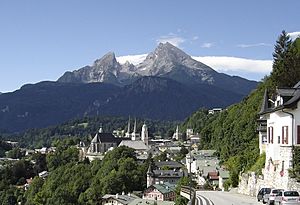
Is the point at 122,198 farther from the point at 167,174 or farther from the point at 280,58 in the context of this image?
the point at 280,58

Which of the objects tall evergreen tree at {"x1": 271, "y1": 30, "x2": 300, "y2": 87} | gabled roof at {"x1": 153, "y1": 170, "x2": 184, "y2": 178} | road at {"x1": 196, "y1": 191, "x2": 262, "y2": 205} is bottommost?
gabled roof at {"x1": 153, "y1": 170, "x2": 184, "y2": 178}

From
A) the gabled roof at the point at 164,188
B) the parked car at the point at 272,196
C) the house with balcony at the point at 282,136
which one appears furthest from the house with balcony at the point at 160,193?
the parked car at the point at 272,196

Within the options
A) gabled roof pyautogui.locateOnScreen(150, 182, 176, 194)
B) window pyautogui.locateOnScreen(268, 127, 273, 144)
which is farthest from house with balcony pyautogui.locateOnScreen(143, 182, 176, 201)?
window pyautogui.locateOnScreen(268, 127, 273, 144)

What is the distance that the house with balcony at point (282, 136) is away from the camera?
36.7 metres

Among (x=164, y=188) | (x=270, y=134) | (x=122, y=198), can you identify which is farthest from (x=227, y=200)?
(x=164, y=188)

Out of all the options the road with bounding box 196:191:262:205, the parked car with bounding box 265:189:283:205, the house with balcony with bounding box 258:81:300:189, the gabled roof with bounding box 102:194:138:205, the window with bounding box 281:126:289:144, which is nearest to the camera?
the parked car with bounding box 265:189:283:205

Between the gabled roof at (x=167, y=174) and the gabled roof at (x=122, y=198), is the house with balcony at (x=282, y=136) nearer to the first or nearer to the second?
the gabled roof at (x=122, y=198)

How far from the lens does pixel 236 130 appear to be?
98.1m

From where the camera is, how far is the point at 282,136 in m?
39.6

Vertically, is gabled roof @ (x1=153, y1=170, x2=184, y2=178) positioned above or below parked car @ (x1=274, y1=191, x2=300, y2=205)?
below

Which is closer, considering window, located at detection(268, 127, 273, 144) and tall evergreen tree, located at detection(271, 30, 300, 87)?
window, located at detection(268, 127, 273, 144)

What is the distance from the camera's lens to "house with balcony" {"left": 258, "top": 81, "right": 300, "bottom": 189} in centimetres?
3672

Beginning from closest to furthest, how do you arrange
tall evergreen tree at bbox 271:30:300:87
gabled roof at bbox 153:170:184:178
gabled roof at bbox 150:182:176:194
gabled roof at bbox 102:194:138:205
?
tall evergreen tree at bbox 271:30:300:87 < gabled roof at bbox 102:194:138:205 < gabled roof at bbox 150:182:176:194 < gabled roof at bbox 153:170:184:178

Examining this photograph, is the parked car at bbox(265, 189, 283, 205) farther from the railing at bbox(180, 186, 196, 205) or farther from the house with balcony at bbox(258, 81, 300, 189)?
the railing at bbox(180, 186, 196, 205)
